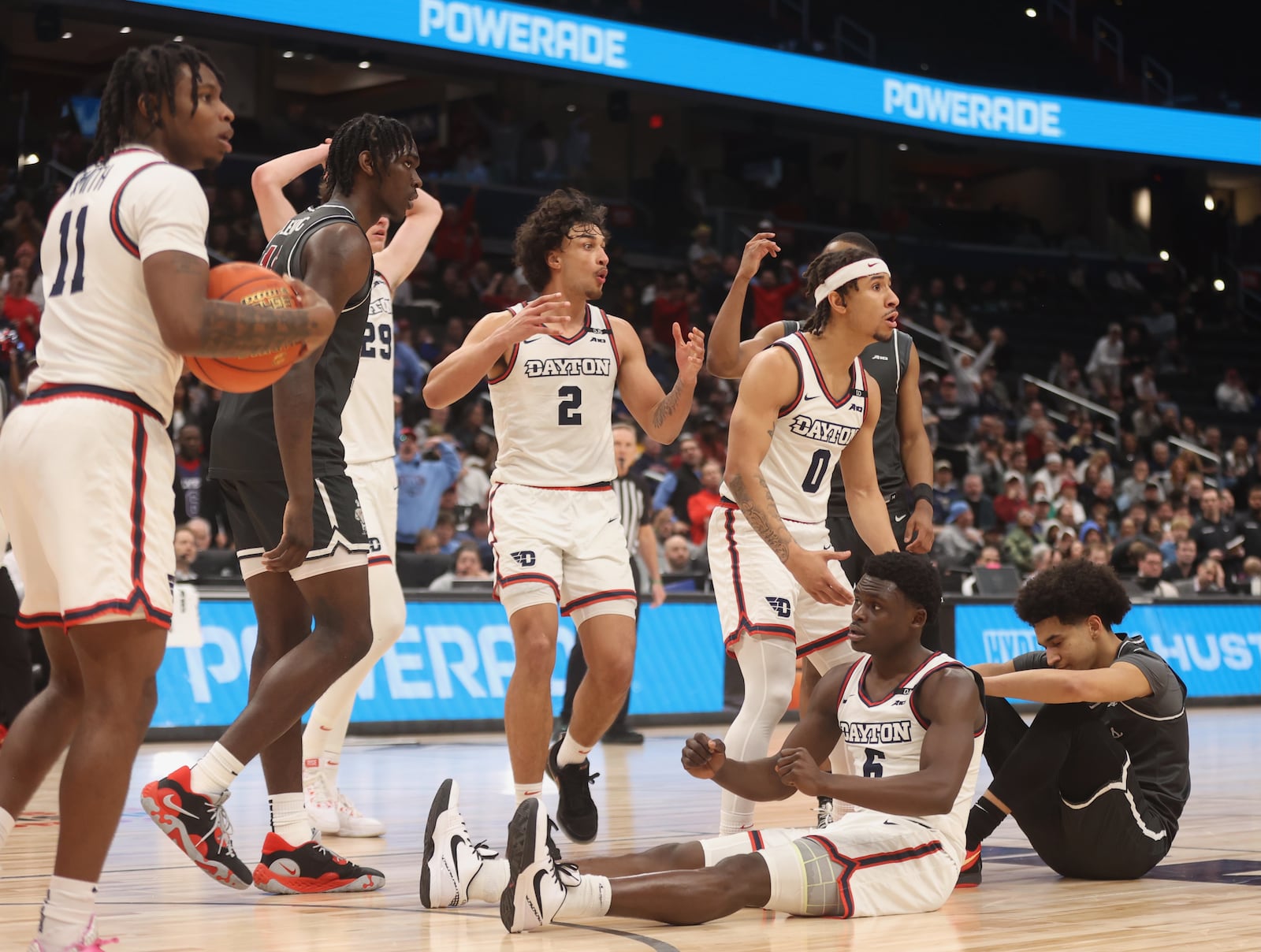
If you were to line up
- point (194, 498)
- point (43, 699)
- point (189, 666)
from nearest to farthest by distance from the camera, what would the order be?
1. point (43, 699)
2. point (189, 666)
3. point (194, 498)

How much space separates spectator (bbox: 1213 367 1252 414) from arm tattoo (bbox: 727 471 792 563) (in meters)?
21.6

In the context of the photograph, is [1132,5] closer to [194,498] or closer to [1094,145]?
[1094,145]

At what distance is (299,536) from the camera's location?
4395 mm

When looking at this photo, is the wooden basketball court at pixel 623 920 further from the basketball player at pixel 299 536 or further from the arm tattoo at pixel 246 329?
the arm tattoo at pixel 246 329

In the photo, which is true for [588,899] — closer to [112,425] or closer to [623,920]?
[623,920]

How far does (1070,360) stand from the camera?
24281mm

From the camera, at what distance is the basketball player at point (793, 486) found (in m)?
5.41

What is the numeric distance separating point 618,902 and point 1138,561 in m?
12.7

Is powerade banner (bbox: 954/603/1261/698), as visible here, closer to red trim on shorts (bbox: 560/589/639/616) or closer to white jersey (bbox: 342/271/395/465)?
white jersey (bbox: 342/271/395/465)

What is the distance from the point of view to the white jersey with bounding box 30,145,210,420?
353 centimetres

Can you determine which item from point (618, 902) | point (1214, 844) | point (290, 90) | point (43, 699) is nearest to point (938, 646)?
point (1214, 844)

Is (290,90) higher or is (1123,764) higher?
(290,90)

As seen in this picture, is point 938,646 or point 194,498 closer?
point 938,646

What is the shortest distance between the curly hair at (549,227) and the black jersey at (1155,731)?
2253 millimetres
